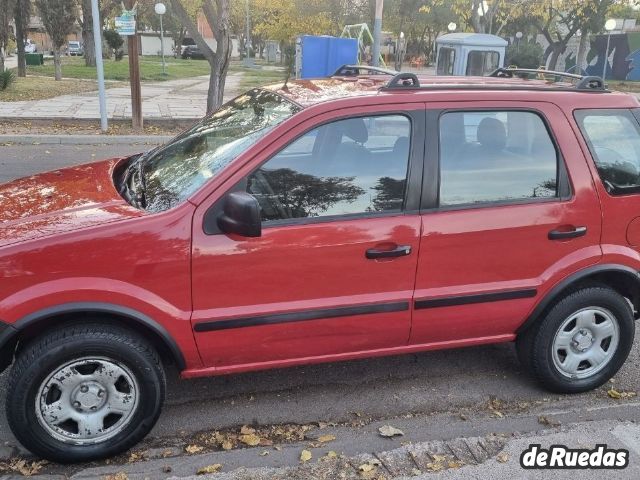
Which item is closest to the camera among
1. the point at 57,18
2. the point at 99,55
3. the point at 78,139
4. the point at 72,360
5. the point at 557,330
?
the point at 72,360

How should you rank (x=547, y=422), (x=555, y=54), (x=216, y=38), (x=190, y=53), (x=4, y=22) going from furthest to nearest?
(x=190, y=53) → (x=555, y=54) → (x=4, y=22) → (x=216, y=38) → (x=547, y=422)

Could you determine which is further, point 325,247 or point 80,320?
point 325,247

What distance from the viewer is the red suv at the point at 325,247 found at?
270 centimetres

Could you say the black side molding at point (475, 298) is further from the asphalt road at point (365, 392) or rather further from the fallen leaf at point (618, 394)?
the fallen leaf at point (618, 394)

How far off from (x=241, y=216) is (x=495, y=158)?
1.46m

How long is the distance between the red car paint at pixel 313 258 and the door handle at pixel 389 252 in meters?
0.03

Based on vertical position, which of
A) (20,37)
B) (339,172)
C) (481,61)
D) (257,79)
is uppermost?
(20,37)

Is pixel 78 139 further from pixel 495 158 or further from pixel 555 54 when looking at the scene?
pixel 555 54

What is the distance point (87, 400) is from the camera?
2.78 metres

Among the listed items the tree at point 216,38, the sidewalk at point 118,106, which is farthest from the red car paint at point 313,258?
the sidewalk at point 118,106

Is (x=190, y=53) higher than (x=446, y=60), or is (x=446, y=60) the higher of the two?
(x=190, y=53)

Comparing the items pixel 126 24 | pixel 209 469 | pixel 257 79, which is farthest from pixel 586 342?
pixel 257 79

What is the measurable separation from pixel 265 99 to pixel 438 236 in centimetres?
129

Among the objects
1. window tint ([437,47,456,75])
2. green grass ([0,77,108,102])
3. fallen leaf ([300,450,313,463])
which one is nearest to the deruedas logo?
fallen leaf ([300,450,313,463])
